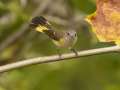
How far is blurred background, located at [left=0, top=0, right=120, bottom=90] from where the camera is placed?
249 centimetres

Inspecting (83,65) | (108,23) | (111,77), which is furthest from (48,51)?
(108,23)

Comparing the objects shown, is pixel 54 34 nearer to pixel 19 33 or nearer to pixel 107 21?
pixel 107 21

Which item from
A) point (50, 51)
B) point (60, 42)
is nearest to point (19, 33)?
point (50, 51)

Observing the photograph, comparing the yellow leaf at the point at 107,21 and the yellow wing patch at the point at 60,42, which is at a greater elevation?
the yellow leaf at the point at 107,21

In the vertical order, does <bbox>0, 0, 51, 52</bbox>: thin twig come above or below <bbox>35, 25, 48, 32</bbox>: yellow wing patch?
below

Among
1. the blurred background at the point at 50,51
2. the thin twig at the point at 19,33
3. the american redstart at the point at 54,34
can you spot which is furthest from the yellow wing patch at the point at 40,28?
the thin twig at the point at 19,33

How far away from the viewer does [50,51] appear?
2820 mm

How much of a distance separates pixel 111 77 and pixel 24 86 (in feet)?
1.55

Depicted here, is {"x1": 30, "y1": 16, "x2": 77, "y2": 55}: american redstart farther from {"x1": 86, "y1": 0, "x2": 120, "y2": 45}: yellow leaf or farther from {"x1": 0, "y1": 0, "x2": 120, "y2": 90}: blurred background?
{"x1": 0, "y1": 0, "x2": 120, "y2": 90}: blurred background

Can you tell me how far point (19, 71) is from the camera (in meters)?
2.51

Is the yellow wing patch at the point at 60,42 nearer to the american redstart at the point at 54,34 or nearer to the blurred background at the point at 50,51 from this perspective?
the american redstart at the point at 54,34

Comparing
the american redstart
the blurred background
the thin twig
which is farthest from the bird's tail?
the thin twig

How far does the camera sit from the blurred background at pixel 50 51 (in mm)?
2492

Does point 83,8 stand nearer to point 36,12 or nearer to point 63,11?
point 36,12
